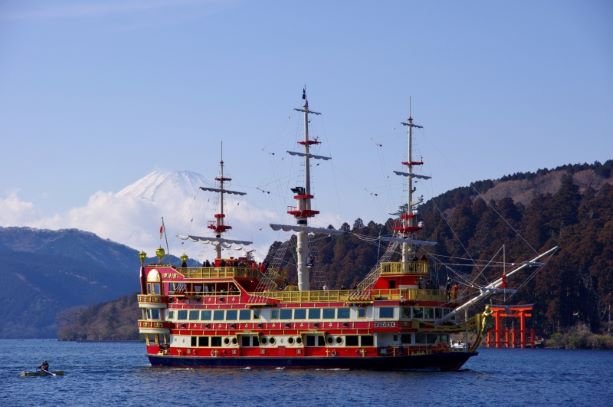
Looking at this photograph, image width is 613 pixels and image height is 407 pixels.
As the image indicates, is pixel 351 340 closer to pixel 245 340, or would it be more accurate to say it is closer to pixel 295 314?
pixel 295 314

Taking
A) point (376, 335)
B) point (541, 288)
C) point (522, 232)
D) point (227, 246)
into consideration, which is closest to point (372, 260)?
point (522, 232)

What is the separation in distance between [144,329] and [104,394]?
13135mm

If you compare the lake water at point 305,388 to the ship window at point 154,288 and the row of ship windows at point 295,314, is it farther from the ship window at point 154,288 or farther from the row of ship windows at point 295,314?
the ship window at point 154,288

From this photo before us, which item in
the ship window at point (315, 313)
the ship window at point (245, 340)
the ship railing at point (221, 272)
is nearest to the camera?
the ship window at point (315, 313)

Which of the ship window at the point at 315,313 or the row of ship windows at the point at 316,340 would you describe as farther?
the ship window at the point at 315,313

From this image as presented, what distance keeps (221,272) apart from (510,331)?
294 feet

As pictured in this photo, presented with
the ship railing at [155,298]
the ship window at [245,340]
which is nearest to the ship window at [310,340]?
the ship window at [245,340]

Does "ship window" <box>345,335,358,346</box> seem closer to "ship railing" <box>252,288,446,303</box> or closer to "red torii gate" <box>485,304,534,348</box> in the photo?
"ship railing" <box>252,288,446,303</box>

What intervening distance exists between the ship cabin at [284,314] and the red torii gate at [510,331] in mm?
68133

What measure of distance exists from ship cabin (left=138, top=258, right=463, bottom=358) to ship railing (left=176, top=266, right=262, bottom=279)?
2.2 inches

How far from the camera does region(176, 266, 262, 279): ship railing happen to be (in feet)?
268

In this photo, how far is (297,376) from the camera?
75.1 m

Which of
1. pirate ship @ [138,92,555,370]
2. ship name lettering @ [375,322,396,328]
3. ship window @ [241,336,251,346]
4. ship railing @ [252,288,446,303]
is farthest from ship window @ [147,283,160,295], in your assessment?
ship name lettering @ [375,322,396,328]

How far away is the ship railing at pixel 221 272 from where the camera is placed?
81625 millimetres
